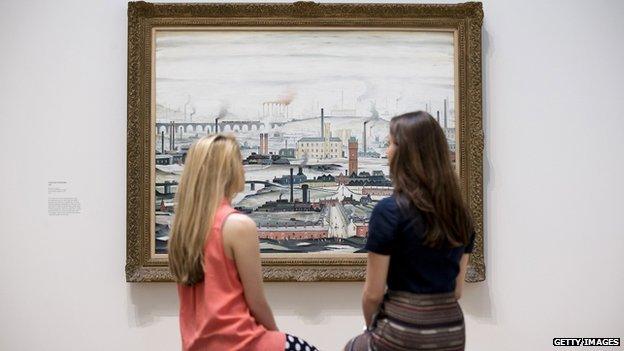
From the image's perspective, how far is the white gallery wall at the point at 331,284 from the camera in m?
3.21

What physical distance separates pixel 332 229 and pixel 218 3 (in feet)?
4.69

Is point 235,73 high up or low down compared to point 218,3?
down

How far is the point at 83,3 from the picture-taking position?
3.28 metres

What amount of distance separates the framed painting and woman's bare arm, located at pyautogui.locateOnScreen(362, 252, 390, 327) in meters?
1.31

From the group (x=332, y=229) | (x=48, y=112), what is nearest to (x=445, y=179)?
(x=332, y=229)

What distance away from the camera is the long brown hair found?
179cm

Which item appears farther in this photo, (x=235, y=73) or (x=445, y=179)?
(x=235, y=73)

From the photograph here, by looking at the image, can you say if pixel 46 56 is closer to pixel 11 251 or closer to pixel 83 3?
pixel 83 3

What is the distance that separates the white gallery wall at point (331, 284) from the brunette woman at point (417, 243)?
139 cm

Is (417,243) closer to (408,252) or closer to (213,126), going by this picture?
(408,252)

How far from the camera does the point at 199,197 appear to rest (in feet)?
6.19

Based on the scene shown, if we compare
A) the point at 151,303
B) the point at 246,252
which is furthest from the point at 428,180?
the point at 151,303

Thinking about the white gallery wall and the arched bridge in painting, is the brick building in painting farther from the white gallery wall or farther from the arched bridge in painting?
the arched bridge in painting

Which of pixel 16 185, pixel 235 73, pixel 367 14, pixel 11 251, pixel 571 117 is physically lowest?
pixel 11 251
